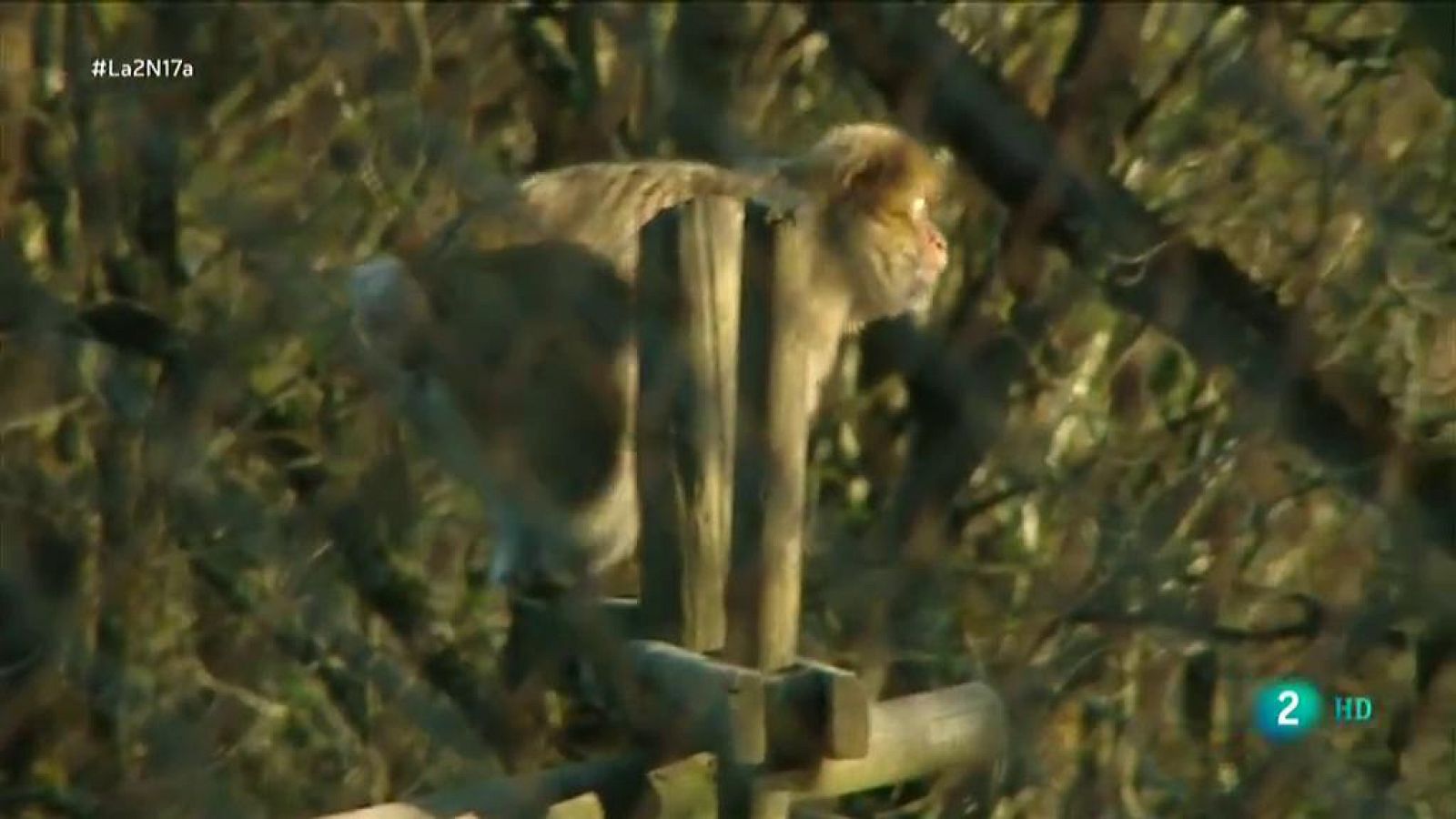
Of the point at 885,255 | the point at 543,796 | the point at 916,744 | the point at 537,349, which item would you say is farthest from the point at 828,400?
the point at 543,796

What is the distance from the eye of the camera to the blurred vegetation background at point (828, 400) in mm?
3486

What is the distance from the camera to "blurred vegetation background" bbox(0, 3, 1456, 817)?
3.49 m

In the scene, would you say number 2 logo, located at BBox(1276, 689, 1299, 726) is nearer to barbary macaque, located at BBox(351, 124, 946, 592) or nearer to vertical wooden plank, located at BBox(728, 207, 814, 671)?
barbary macaque, located at BBox(351, 124, 946, 592)

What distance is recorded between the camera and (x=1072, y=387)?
427 cm

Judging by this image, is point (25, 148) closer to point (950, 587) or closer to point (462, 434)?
point (462, 434)

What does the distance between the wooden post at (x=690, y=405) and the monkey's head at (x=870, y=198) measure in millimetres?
1455

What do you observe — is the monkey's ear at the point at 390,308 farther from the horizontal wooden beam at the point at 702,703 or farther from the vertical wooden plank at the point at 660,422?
the horizontal wooden beam at the point at 702,703

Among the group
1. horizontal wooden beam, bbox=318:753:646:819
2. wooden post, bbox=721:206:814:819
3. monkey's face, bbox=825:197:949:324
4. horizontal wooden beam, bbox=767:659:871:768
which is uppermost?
monkey's face, bbox=825:197:949:324

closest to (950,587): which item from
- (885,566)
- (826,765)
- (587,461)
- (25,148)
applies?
(885,566)

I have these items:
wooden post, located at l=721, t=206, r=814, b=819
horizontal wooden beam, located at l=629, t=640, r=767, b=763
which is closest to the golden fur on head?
wooden post, located at l=721, t=206, r=814, b=819

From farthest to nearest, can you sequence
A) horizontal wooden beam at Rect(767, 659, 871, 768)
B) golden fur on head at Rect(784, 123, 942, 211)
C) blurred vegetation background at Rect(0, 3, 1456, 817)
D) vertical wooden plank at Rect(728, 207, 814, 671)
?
golden fur on head at Rect(784, 123, 942, 211) < blurred vegetation background at Rect(0, 3, 1456, 817) < vertical wooden plank at Rect(728, 207, 814, 671) < horizontal wooden beam at Rect(767, 659, 871, 768)

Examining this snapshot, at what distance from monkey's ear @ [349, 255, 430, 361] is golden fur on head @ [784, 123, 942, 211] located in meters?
0.86

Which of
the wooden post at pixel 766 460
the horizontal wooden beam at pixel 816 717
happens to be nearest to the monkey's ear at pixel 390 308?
the wooden post at pixel 766 460

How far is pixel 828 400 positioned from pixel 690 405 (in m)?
2.28
